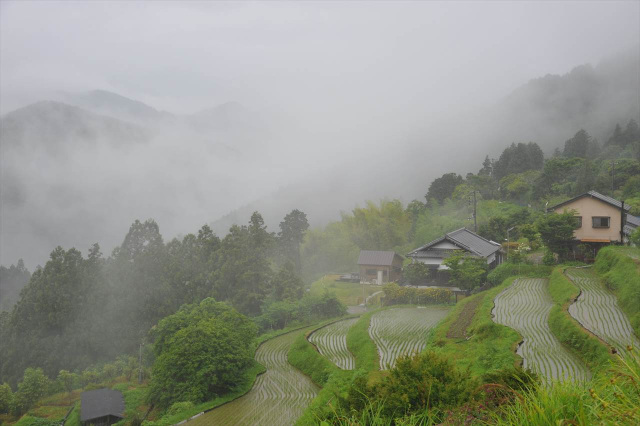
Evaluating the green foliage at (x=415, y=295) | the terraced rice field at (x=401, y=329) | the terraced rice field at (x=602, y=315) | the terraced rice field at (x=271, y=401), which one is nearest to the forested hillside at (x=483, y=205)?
the green foliage at (x=415, y=295)

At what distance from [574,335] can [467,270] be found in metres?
14.4

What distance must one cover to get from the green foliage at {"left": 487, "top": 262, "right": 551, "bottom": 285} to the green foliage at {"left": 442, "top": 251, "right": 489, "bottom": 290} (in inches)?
30.8

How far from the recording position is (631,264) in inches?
687

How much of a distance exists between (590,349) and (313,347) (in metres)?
12.3

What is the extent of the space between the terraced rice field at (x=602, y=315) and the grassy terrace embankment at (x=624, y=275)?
259 millimetres

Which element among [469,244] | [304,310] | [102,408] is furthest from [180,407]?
[469,244]

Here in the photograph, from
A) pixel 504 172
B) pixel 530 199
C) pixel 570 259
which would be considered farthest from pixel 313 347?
pixel 504 172

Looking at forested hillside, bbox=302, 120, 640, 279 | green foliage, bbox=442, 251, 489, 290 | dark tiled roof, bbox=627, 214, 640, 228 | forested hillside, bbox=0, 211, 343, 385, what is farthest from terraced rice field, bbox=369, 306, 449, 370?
dark tiled roof, bbox=627, 214, 640, 228

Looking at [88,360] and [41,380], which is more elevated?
[41,380]

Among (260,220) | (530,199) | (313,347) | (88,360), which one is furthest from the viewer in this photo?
(530,199)

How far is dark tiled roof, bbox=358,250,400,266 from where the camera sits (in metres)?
39.1

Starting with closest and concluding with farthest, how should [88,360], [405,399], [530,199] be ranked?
[405,399], [88,360], [530,199]

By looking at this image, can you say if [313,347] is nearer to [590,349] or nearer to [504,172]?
[590,349]

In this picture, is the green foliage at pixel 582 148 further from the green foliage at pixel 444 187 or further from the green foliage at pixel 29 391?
the green foliage at pixel 29 391
